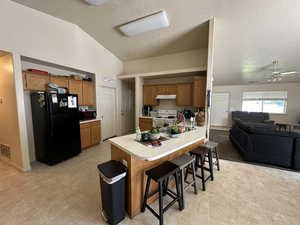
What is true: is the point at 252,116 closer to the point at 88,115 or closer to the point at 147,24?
the point at 147,24

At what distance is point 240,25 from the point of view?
2826 mm

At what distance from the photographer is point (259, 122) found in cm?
623

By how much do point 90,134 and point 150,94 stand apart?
8.05 ft

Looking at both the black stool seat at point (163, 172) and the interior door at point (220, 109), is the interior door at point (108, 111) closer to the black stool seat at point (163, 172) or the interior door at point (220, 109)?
the black stool seat at point (163, 172)

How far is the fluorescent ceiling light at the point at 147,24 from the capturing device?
2737 mm

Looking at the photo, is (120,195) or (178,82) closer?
(120,195)

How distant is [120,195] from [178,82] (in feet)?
12.8

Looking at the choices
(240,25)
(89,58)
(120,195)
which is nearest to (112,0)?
(89,58)

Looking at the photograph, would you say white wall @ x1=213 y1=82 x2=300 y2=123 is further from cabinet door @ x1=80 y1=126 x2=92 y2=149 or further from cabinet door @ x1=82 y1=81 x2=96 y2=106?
cabinet door @ x1=80 y1=126 x2=92 y2=149

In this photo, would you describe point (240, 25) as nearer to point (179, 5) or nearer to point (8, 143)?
point (179, 5)

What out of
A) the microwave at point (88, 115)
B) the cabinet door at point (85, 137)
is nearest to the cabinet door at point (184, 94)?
the microwave at point (88, 115)

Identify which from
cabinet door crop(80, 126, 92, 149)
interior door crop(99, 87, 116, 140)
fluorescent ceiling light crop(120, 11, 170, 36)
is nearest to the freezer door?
cabinet door crop(80, 126, 92, 149)

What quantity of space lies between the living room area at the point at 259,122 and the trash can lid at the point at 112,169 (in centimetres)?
296

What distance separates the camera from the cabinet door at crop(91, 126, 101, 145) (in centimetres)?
397
